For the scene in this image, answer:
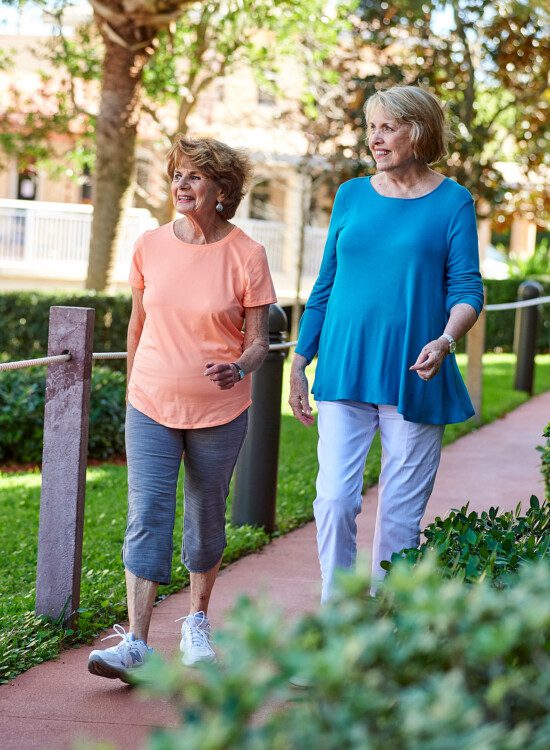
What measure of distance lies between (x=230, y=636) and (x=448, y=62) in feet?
54.4

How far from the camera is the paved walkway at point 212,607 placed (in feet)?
12.5

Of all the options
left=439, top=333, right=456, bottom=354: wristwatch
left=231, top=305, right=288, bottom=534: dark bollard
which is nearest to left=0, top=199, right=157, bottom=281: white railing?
left=231, top=305, right=288, bottom=534: dark bollard

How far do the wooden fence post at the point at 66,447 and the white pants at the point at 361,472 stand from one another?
3.21 ft

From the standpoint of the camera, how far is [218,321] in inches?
167

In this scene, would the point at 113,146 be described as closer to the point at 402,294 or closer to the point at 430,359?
the point at 402,294

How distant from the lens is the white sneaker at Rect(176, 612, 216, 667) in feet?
14.4

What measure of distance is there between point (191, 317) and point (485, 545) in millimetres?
1260

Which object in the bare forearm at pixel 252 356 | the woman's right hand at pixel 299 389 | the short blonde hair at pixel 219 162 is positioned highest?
the short blonde hair at pixel 219 162

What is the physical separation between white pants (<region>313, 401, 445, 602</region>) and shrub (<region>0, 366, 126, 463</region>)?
5805 mm

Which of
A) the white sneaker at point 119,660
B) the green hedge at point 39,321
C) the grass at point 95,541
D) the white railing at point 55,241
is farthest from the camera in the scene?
the white railing at point 55,241

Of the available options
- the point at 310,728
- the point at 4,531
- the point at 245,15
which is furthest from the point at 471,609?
the point at 245,15

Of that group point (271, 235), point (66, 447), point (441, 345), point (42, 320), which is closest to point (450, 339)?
point (441, 345)

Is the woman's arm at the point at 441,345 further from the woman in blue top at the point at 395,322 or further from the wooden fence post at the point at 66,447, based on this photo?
the wooden fence post at the point at 66,447

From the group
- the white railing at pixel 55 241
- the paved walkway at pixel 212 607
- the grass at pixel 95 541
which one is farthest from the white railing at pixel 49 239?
the paved walkway at pixel 212 607
